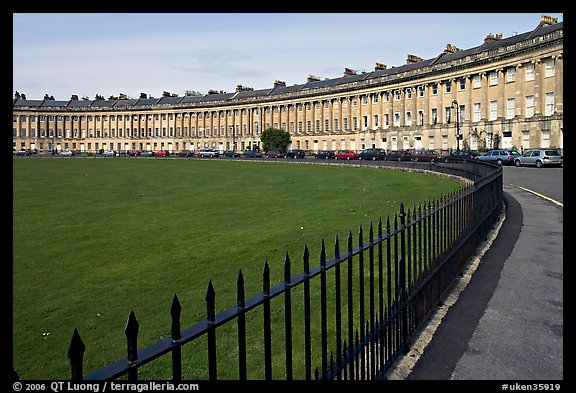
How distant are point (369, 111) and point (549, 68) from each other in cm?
3786

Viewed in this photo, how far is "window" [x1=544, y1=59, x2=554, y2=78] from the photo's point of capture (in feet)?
192

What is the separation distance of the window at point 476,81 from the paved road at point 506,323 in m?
65.4

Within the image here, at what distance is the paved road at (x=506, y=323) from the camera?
5020 mm

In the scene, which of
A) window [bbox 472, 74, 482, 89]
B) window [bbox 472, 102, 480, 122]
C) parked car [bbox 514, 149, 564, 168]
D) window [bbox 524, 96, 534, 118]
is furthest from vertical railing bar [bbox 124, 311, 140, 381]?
window [bbox 472, 74, 482, 89]

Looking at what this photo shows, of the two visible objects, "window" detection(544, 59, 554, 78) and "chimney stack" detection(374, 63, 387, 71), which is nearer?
"window" detection(544, 59, 554, 78)

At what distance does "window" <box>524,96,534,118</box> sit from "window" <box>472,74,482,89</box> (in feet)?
31.8

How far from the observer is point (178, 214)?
1748 centimetres

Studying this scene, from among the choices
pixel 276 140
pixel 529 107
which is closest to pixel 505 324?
pixel 529 107

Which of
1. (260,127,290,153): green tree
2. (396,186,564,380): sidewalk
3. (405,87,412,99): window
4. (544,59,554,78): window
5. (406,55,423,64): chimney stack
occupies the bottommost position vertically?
(396,186,564,380): sidewalk

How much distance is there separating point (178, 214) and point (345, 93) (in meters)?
85.0

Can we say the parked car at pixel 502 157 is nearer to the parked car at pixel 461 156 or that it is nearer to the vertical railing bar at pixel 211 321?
the parked car at pixel 461 156

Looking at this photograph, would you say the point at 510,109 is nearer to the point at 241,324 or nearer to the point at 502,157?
the point at 502,157

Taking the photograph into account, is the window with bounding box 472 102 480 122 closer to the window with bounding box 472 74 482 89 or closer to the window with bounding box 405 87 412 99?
the window with bounding box 472 74 482 89
